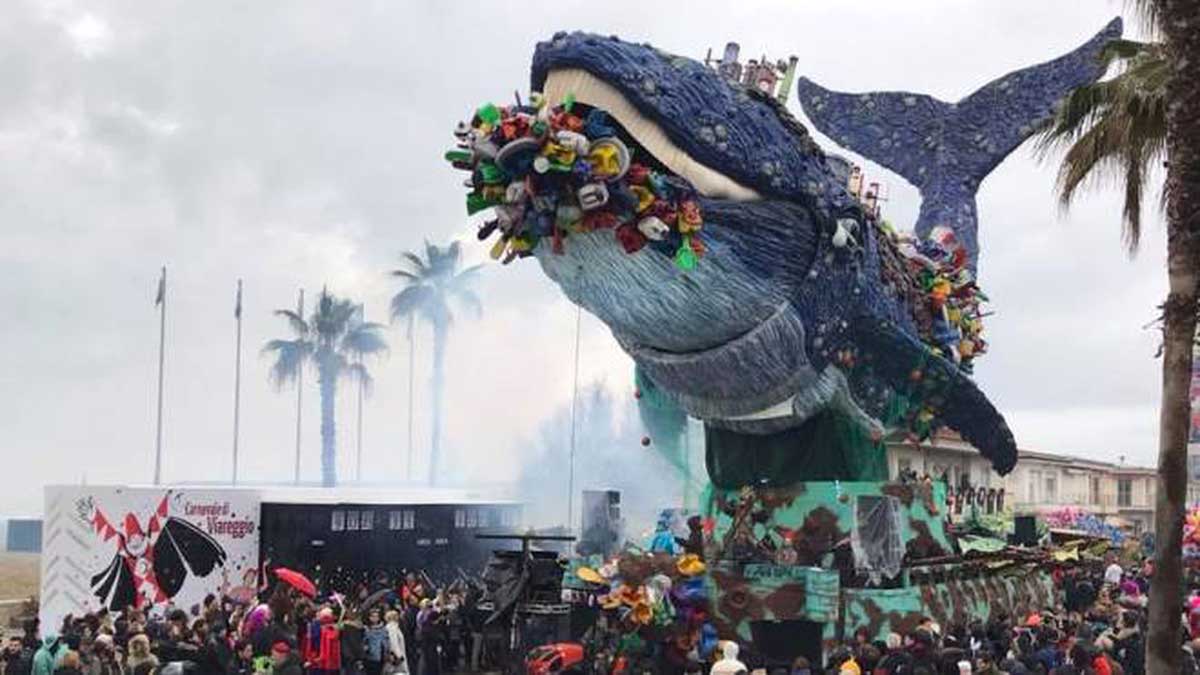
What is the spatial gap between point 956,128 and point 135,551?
18.2m

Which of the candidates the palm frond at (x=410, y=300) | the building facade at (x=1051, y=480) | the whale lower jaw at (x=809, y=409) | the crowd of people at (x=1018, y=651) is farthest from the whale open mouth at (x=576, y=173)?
the palm frond at (x=410, y=300)

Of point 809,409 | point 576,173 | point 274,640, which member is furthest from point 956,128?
point 274,640

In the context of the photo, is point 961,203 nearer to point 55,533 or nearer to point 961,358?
point 961,358

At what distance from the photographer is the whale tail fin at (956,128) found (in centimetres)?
2645

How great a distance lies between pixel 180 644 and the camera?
505 inches

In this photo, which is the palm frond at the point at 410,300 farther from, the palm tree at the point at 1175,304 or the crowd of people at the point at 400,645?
the palm tree at the point at 1175,304

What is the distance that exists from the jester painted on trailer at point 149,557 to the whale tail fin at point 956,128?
51.9 feet

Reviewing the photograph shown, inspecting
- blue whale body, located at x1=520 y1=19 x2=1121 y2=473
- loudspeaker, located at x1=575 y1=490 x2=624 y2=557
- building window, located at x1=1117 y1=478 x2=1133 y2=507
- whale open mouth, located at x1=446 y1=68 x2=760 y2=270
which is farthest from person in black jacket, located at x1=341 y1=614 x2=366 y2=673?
building window, located at x1=1117 y1=478 x2=1133 y2=507

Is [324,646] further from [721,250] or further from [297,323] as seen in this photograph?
[297,323]

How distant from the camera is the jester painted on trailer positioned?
19.4 m

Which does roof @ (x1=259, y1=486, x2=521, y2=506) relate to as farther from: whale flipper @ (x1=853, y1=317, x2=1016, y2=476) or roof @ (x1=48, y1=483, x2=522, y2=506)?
whale flipper @ (x1=853, y1=317, x2=1016, y2=476)

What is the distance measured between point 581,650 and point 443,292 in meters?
39.9

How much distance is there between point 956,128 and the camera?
27.2 meters

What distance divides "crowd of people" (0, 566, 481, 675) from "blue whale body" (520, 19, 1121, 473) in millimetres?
4530
